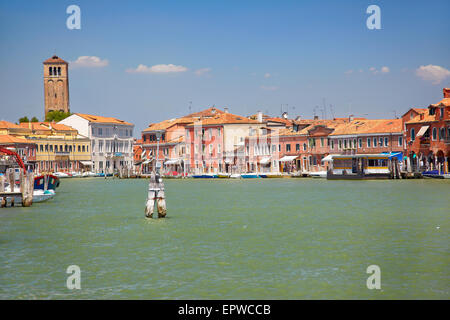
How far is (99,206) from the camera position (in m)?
38.5

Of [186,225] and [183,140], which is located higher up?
[183,140]

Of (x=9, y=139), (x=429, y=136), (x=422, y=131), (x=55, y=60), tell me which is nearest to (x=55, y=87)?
(x=55, y=60)

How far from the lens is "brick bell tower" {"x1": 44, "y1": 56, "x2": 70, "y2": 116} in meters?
134

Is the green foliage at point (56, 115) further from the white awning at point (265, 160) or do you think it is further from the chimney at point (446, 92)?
the chimney at point (446, 92)

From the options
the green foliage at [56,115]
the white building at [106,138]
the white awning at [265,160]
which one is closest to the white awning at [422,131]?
the white awning at [265,160]

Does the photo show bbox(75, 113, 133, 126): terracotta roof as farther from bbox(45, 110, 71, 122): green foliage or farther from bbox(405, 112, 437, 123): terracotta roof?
bbox(405, 112, 437, 123): terracotta roof

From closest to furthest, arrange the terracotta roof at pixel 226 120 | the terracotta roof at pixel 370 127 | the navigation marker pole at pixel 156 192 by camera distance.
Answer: the navigation marker pole at pixel 156 192, the terracotta roof at pixel 370 127, the terracotta roof at pixel 226 120

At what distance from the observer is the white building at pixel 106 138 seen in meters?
110

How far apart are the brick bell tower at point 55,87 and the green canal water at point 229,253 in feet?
341

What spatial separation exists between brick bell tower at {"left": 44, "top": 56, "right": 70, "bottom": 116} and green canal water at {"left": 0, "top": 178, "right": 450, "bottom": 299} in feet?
341

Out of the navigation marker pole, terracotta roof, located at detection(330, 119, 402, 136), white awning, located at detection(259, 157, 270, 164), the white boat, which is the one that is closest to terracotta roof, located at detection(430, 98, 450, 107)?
terracotta roof, located at detection(330, 119, 402, 136)
